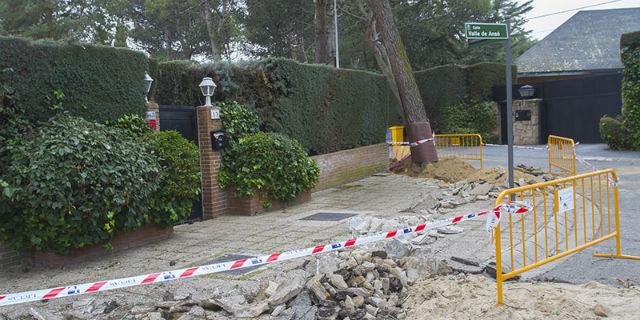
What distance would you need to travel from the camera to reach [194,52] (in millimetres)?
37906

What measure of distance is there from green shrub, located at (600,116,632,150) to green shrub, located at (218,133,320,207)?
13817 mm

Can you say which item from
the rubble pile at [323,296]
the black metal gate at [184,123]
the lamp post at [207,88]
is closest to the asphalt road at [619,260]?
the rubble pile at [323,296]

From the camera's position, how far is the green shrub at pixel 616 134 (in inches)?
762

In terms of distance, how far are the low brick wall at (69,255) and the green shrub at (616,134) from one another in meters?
17.4

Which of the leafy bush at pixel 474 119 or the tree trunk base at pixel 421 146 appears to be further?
the leafy bush at pixel 474 119

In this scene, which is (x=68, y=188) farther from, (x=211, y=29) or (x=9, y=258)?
(x=211, y=29)

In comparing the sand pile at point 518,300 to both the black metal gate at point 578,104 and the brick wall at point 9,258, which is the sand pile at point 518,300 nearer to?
the brick wall at point 9,258

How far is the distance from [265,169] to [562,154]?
8.16m

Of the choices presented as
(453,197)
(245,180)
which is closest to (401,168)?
(453,197)

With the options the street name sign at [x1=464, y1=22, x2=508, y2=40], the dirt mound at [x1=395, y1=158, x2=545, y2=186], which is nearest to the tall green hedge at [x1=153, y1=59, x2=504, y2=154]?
the dirt mound at [x1=395, y1=158, x2=545, y2=186]

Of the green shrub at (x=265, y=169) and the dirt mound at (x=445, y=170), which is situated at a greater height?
the green shrub at (x=265, y=169)

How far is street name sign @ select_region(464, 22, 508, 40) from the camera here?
26.5 feet

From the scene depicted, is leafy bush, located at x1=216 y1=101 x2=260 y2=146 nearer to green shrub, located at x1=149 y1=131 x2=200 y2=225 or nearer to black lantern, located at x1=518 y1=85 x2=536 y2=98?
green shrub, located at x1=149 y1=131 x2=200 y2=225

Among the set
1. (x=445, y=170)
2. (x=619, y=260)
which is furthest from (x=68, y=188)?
(x=445, y=170)
